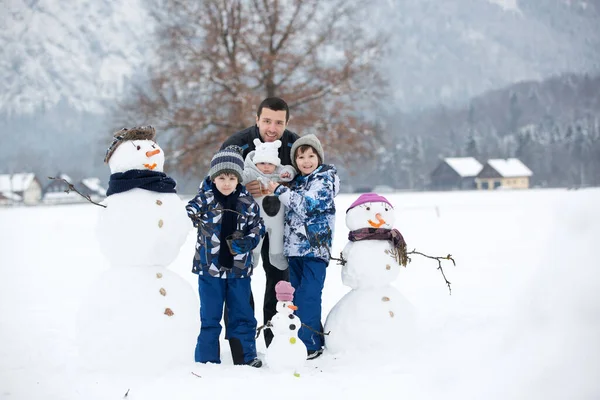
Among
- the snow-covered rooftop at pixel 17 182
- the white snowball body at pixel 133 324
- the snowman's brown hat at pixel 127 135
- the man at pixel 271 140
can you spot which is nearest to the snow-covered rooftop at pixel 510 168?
the snow-covered rooftop at pixel 17 182

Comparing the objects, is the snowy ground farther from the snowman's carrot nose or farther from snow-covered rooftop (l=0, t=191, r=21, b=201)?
snow-covered rooftop (l=0, t=191, r=21, b=201)

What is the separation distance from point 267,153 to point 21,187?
49151mm

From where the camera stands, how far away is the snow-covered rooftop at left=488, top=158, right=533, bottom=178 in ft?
135

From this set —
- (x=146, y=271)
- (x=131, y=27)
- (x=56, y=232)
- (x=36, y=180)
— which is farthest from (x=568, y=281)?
(x=36, y=180)

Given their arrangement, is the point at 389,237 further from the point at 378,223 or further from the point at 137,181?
the point at 137,181

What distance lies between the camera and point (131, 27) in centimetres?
2656

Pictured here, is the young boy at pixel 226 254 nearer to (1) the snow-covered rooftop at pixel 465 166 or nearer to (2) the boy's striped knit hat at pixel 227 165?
(2) the boy's striped knit hat at pixel 227 165

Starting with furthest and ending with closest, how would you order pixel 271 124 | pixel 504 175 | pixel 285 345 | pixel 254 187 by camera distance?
pixel 504 175, pixel 271 124, pixel 254 187, pixel 285 345

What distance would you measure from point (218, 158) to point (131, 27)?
24.8 m

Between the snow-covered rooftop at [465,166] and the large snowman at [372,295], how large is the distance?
1636 inches

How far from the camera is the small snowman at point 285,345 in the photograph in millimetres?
3689

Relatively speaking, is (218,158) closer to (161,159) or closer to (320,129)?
(161,159)

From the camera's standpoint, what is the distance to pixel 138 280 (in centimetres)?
372

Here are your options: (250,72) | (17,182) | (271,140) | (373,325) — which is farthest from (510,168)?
(373,325)
